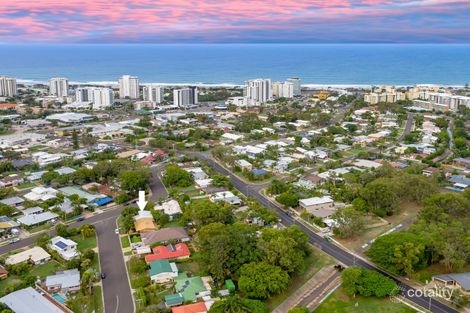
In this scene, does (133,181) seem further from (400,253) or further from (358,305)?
(400,253)

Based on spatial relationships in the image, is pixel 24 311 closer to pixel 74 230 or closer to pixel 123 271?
pixel 123 271

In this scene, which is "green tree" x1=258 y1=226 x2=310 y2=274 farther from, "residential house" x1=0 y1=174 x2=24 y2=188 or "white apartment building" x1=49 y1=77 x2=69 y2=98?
"white apartment building" x1=49 y1=77 x2=69 y2=98

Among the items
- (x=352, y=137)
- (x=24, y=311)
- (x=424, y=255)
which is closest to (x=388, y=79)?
(x=352, y=137)

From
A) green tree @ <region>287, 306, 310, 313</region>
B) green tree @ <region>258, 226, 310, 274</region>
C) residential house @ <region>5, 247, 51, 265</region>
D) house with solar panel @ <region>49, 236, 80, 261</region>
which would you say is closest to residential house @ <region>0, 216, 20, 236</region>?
residential house @ <region>5, 247, 51, 265</region>

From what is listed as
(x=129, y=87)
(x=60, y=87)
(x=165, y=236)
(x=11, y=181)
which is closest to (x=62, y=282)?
(x=165, y=236)

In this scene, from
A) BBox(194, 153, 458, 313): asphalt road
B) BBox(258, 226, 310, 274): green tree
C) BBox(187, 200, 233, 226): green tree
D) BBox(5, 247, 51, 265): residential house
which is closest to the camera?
BBox(194, 153, 458, 313): asphalt road
